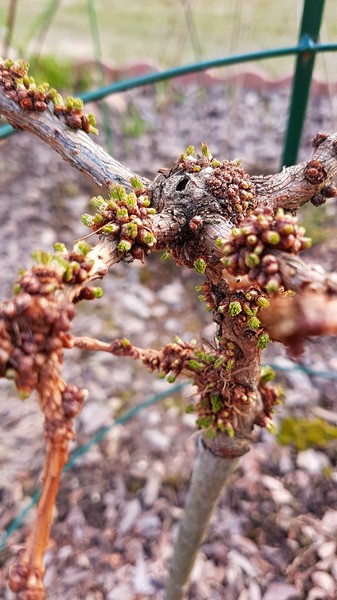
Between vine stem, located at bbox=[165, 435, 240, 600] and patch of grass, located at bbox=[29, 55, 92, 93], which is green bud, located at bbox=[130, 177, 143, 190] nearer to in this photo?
vine stem, located at bbox=[165, 435, 240, 600]

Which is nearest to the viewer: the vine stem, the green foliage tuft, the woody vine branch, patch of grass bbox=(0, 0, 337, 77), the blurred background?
the woody vine branch

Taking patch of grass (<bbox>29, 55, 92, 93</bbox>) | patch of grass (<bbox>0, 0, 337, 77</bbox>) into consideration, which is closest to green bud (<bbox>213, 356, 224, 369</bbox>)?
patch of grass (<bbox>29, 55, 92, 93</bbox>)

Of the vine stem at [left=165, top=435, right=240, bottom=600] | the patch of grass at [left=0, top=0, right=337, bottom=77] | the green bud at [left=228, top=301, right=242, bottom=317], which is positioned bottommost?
the vine stem at [left=165, top=435, right=240, bottom=600]

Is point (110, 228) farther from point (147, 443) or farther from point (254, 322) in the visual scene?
point (147, 443)

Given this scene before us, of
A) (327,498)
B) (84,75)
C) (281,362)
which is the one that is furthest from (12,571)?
(84,75)

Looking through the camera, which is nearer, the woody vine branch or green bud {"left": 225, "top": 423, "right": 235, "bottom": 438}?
the woody vine branch

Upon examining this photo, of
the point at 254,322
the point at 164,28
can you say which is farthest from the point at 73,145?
the point at 164,28
